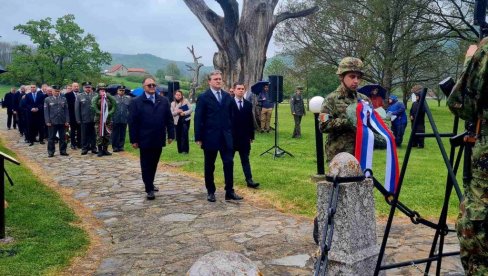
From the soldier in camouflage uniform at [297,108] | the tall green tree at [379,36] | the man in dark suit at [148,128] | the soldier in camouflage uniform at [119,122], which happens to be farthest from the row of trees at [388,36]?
the man in dark suit at [148,128]

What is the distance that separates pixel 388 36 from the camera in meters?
26.6

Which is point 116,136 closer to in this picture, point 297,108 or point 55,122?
point 55,122

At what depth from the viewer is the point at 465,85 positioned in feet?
8.68

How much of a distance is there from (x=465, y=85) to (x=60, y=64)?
65.6m

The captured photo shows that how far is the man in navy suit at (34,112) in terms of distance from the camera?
1748cm

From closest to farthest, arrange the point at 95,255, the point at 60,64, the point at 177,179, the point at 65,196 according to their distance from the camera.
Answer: the point at 95,255 < the point at 65,196 < the point at 177,179 < the point at 60,64

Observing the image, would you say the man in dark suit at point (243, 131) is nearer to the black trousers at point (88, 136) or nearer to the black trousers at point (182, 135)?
the black trousers at point (182, 135)

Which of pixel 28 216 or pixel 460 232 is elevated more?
pixel 460 232

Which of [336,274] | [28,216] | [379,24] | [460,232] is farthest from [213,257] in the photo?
[379,24]

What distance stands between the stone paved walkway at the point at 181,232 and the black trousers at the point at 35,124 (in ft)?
27.3

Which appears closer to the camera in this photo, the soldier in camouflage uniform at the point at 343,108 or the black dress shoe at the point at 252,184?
the soldier in camouflage uniform at the point at 343,108

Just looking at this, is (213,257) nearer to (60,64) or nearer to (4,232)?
(4,232)

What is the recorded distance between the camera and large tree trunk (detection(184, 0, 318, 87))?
1814cm

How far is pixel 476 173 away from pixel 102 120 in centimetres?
1290
